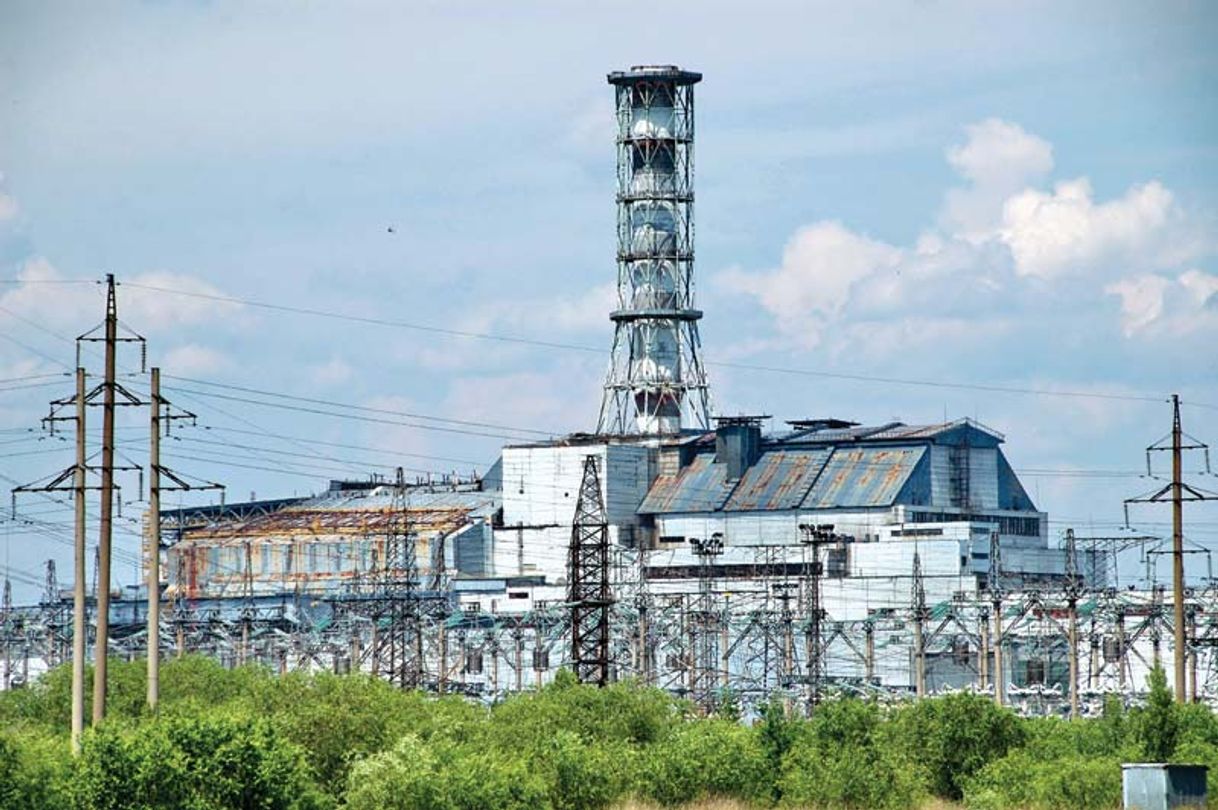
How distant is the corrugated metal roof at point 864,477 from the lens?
411 feet

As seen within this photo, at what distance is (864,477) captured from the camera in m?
127

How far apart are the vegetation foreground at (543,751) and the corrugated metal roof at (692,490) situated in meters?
60.7

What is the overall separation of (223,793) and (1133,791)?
1616 centimetres

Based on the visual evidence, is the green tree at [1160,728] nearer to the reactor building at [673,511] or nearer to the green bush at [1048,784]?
the green bush at [1048,784]

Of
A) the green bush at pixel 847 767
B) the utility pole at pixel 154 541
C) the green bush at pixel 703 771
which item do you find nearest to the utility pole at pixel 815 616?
the green bush at pixel 847 767

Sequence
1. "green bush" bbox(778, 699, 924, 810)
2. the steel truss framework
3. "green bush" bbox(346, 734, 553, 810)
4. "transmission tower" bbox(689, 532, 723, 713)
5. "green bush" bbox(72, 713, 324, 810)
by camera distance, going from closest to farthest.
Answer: "green bush" bbox(72, 713, 324, 810) → "green bush" bbox(346, 734, 553, 810) → "green bush" bbox(778, 699, 924, 810) → the steel truss framework → "transmission tower" bbox(689, 532, 723, 713)

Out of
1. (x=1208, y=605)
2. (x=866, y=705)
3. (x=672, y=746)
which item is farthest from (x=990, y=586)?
(x=672, y=746)

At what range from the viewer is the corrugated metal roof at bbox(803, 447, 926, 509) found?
12519cm

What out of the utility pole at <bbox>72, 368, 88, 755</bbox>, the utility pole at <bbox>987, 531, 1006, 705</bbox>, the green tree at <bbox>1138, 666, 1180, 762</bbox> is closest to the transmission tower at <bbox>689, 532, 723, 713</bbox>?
the utility pole at <bbox>987, 531, 1006, 705</bbox>

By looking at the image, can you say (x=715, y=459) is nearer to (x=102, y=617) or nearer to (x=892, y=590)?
(x=892, y=590)

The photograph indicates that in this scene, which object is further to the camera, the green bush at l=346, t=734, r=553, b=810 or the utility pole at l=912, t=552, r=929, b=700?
the utility pole at l=912, t=552, r=929, b=700

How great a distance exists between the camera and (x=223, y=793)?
40750mm

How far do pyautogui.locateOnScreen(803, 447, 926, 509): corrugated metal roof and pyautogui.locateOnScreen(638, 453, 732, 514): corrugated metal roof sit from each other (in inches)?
219

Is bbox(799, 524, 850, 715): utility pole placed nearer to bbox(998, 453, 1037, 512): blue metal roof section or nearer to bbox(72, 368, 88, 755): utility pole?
bbox(998, 453, 1037, 512): blue metal roof section
